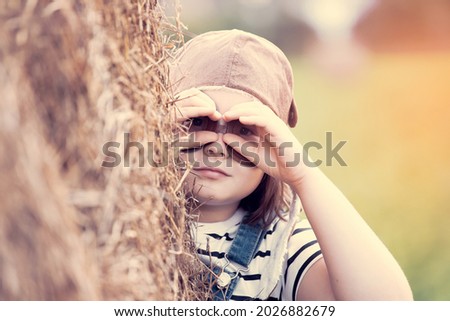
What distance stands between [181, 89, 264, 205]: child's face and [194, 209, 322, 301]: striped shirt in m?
0.07

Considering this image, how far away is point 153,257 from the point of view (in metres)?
0.75

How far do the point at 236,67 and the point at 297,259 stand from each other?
1.31 feet

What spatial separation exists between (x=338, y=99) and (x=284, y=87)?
83.0 inches

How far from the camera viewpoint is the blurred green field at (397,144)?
7.70 feet

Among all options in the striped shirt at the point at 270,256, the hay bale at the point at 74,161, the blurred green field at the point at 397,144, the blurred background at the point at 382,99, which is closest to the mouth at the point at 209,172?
the striped shirt at the point at 270,256

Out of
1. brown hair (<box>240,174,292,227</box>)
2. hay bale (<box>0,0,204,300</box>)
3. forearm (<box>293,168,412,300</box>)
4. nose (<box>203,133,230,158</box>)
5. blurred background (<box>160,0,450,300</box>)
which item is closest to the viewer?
hay bale (<box>0,0,204,300</box>)

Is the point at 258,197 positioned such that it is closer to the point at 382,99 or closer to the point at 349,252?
the point at 349,252

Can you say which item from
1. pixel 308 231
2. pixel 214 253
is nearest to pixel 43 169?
pixel 214 253

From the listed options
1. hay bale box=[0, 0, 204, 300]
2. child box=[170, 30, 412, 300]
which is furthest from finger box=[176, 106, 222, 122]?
hay bale box=[0, 0, 204, 300]

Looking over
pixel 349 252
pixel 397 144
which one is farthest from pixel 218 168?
pixel 397 144

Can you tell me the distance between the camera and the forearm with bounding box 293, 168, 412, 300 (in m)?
1.00

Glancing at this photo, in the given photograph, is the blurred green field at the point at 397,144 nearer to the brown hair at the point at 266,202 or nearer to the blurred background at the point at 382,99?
the blurred background at the point at 382,99

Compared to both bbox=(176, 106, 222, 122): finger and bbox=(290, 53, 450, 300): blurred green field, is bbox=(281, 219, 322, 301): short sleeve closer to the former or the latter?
bbox=(176, 106, 222, 122): finger
